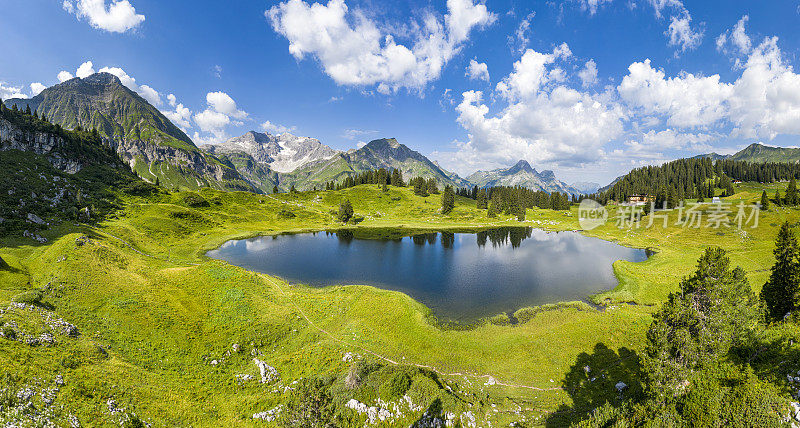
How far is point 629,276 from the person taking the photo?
5900 cm

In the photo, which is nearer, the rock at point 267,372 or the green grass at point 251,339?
the green grass at point 251,339

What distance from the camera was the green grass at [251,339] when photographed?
62.2ft

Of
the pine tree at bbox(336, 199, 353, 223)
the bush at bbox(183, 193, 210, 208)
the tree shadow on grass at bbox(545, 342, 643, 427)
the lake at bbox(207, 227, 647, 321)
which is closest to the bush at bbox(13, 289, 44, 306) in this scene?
the lake at bbox(207, 227, 647, 321)

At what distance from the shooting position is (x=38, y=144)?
106 metres

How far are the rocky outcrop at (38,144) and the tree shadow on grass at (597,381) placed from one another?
16486cm

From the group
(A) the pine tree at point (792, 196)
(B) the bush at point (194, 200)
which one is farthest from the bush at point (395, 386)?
(A) the pine tree at point (792, 196)

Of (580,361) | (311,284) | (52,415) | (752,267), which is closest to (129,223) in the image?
(311,284)

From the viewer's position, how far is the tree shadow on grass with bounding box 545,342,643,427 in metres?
20.2

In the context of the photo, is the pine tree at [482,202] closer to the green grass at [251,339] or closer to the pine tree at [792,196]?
the pine tree at [792,196]

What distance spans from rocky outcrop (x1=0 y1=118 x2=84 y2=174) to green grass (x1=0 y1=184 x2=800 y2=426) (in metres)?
83.5

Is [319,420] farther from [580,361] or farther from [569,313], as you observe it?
[569,313]

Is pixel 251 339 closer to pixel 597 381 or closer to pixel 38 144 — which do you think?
pixel 597 381

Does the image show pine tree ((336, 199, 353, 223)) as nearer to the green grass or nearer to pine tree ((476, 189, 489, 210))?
the green grass

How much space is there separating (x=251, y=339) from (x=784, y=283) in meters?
57.6
